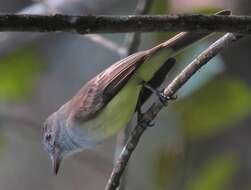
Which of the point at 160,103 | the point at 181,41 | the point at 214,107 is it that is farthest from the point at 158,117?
the point at 160,103

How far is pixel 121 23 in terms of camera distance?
165cm

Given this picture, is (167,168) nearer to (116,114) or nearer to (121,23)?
(116,114)

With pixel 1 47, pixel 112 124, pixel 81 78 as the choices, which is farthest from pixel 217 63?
pixel 81 78

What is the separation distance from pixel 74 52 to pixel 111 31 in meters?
4.43

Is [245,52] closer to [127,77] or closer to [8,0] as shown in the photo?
[127,77]

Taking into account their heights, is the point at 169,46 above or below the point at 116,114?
above

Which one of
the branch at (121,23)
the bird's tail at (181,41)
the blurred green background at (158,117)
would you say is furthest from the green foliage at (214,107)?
the branch at (121,23)

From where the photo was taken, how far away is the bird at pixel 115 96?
9.98ft

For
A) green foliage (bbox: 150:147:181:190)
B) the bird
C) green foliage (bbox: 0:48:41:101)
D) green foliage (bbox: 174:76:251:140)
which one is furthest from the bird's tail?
green foliage (bbox: 0:48:41:101)

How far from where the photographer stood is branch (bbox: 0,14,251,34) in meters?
1.59

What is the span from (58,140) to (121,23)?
2.03 m

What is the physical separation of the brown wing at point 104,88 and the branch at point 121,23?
4.34 feet

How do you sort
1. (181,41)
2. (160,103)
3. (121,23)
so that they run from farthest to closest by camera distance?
(181,41)
(160,103)
(121,23)

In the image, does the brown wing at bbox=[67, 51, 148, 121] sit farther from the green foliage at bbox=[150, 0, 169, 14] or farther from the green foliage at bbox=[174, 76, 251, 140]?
the green foliage at bbox=[150, 0, 169, 14]
